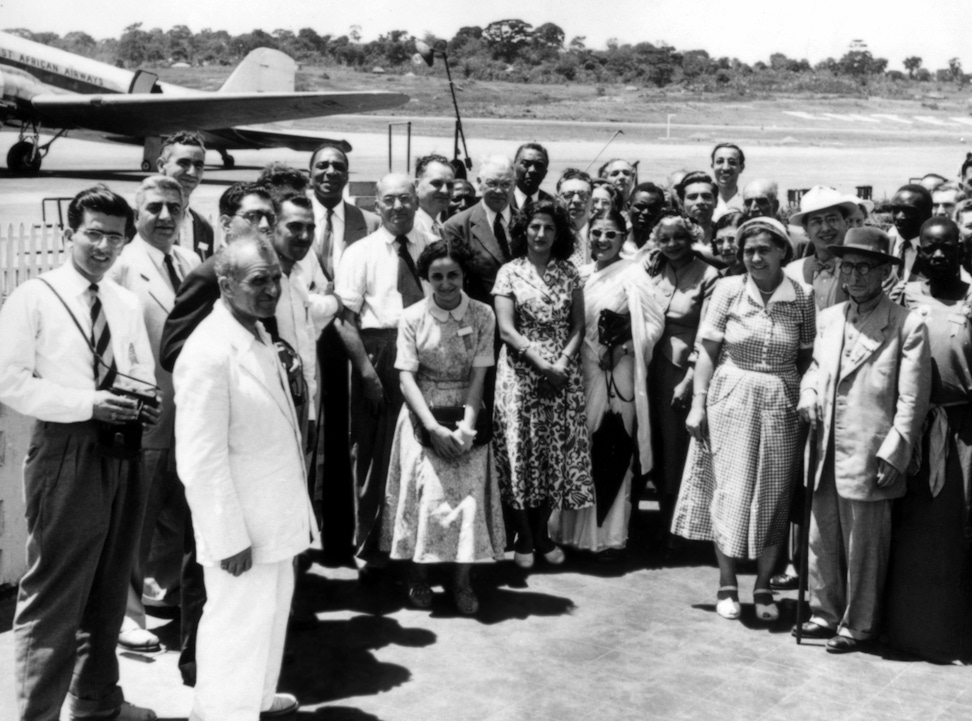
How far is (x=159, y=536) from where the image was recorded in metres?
5.00

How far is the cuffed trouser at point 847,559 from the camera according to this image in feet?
15.9

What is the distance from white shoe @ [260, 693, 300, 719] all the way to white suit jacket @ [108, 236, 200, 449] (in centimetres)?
121

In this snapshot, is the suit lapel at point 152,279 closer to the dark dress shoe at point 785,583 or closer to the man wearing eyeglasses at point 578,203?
the man wearing eyeglasses at point 578,203

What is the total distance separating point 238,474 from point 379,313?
2.03 m

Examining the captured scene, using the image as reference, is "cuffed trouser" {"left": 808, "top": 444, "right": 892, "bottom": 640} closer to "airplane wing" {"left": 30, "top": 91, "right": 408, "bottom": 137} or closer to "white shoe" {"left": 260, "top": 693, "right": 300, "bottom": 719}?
"white shoe" {"left": 260, "top": 693, "right": 300, "bottom": 719}

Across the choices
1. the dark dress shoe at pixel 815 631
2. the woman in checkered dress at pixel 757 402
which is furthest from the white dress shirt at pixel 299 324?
the dark dress shoe at pixel 815 631

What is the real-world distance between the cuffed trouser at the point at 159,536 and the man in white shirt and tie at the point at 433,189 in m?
2.26

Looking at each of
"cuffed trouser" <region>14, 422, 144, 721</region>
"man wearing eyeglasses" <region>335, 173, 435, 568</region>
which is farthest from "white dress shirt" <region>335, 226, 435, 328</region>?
"cuffed trouser" <region>14, 422, 144, 721</region>

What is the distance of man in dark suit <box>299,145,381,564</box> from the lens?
17.9 feet

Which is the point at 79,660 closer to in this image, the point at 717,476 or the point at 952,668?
the point at 717,476

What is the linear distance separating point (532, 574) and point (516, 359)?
1.21 m

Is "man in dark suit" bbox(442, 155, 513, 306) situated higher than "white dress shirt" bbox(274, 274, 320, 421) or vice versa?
"man in dark suit" bbox(442, 155, 513, 306)

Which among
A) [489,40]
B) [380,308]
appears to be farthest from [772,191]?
[489,40]

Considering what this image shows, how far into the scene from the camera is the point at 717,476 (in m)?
5.24
